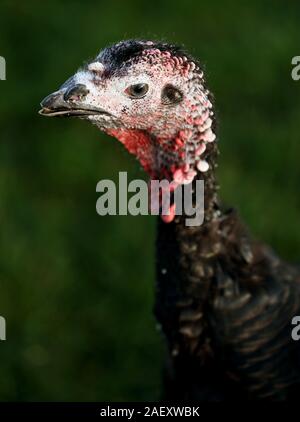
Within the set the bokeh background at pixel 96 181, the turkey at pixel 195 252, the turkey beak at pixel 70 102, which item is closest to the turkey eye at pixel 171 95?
the turkey at pixel 195 252

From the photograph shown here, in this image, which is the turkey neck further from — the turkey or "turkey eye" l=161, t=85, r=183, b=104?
"turkey eye" l=161, t=85, r=183, b=104

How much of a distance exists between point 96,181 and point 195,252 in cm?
185

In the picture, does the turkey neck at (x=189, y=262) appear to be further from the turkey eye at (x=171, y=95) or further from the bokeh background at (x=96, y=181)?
the bokeh background at (x=96, y=181)

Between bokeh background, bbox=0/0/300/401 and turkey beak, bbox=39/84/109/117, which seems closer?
turkey beak, bbox=39/84/109/117

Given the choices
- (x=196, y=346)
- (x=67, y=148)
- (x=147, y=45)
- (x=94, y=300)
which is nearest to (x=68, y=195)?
(x=67, y=148)

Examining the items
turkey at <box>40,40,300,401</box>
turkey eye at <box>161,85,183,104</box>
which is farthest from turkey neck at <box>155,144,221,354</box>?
turkey eye at <box>161,85,183,104</box>

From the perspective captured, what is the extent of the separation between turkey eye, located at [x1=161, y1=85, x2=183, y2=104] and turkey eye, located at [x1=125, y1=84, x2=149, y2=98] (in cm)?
6

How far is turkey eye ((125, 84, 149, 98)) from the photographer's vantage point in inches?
94.3

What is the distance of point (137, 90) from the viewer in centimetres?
240

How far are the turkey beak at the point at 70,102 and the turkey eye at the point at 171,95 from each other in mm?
181

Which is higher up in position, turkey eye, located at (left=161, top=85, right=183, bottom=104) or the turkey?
turkey eye, located at (left=161, top=85, right=183, bottom=104)

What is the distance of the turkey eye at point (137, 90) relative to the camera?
2395mm
